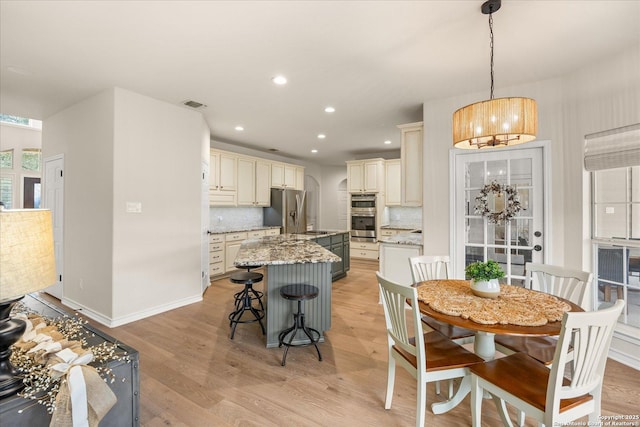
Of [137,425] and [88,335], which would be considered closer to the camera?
[137,425]

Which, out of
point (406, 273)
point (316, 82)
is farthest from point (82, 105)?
point (406, 273)

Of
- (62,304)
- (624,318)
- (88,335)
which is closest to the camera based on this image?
(88,335)

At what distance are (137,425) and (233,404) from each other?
0.80 metres

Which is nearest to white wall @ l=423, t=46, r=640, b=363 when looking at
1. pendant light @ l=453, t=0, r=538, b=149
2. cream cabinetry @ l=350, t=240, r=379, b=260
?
pendant light @ l=453, t=0, r=538, b=149

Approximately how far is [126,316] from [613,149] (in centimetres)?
516

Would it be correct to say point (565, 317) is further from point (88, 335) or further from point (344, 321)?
point (344, 321)

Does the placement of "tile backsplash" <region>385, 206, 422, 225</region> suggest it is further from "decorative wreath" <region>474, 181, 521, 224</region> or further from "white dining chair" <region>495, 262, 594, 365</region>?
"white dining chair" <region>495, 262, 594, 365</region>

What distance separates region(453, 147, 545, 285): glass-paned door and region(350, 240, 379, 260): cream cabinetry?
347cm

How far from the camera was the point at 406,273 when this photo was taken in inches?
151

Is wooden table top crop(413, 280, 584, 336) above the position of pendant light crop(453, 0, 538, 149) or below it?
below

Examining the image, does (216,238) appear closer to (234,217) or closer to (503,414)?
(234,217)

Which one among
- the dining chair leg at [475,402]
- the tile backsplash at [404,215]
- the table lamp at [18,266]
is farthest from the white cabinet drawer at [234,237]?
the dining chair leg at [475,402]

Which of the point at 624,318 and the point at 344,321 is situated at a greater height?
the point at 624,318

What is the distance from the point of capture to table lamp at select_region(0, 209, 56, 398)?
92 cm
